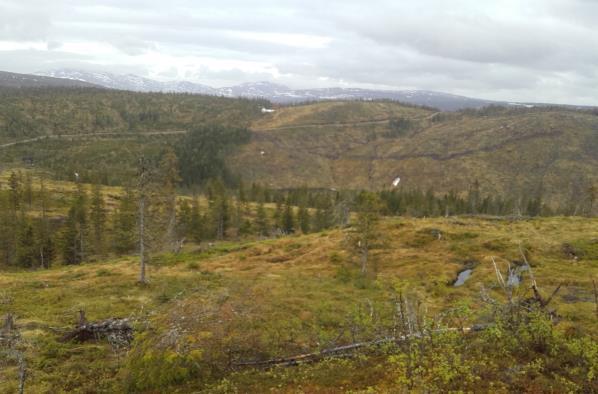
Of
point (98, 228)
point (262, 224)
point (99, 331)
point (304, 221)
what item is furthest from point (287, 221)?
point (99, 331)

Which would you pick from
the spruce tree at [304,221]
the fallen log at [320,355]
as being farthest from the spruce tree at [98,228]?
the fallen log at [320,355]

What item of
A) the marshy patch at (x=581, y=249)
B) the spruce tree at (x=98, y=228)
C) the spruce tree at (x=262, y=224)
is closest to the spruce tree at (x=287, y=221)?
the spruce tree at (x=262, y=224)

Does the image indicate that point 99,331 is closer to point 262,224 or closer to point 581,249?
point 581,249

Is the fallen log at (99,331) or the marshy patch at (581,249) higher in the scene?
the marshy patch at (581,249)

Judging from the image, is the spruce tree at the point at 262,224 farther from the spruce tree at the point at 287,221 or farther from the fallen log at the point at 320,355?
the fallen log at the point at 320,355

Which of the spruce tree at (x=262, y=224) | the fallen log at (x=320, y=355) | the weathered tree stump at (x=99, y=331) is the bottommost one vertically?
the spruce tree at (x=262, y=224)

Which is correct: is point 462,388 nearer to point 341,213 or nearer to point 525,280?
point 525,280

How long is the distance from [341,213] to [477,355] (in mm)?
83939

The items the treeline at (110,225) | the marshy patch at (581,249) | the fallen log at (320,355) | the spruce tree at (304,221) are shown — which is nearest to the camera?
the fallen log at (320,355)

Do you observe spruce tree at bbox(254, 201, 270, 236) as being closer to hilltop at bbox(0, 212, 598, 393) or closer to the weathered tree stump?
hilltop at bbox(0, 212, 598, 393)

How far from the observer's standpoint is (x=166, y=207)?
69188mm

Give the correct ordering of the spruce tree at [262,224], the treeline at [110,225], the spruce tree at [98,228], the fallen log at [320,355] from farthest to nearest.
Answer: the spruce tree at [262,224] → the spruce tree at [98,228] → the treeline at [110,225] → the fallen log at [320,355]

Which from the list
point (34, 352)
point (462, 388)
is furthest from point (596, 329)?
point (34, 352)

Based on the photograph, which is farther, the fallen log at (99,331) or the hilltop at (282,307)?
the fallen log at (99,331)
